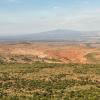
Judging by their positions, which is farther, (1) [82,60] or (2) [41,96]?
(1) [82,60]

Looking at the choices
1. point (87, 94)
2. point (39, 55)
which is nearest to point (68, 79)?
point (87, 94)

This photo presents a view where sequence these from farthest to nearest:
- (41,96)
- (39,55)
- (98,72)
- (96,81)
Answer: (39,55) < (98,72) < (96,81) < (41,96)

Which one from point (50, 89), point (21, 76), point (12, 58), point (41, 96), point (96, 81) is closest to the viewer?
point (41, 96)

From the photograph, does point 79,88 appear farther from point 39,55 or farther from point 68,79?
point 39,55

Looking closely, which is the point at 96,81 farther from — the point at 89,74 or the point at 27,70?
the point at 27,70

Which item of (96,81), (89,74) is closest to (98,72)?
(89,74)

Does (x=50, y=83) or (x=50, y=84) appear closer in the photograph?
(x=50, y=84)
